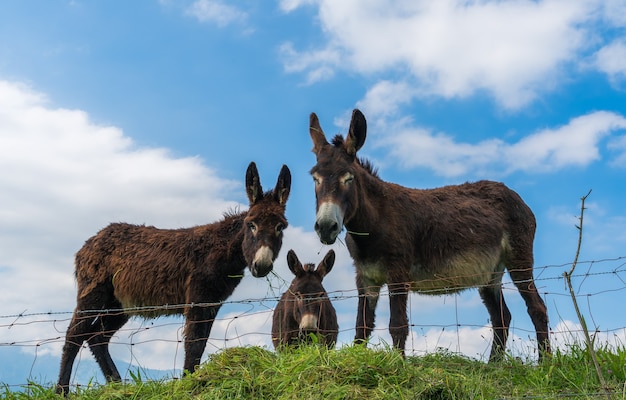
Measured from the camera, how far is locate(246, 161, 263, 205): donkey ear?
31.6ft

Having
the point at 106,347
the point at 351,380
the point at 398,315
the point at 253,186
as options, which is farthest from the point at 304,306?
the point at 106,347

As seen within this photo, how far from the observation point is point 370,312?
8.06 m

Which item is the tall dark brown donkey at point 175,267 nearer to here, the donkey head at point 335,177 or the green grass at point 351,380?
the donkey head at point 335,177

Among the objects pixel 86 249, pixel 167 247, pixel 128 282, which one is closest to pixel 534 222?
pixel 167 247

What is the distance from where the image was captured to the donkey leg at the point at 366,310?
7867mm

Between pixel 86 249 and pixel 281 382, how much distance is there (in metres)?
6.63

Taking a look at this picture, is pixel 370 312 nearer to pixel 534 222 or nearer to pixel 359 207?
pixel 359 207

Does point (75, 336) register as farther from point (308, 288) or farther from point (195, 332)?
point (308, 288)

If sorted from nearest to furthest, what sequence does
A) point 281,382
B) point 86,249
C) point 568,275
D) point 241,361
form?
point 568,275
point 281,382
point 241,361
point 86,249

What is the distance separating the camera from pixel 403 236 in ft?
26.2

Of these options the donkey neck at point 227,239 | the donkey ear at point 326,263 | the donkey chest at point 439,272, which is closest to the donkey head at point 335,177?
the donkey chest at point 439,272

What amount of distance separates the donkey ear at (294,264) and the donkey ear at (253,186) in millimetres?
984

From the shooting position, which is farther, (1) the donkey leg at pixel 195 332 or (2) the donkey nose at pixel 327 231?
(1) the donkey leg at pixel 195 332

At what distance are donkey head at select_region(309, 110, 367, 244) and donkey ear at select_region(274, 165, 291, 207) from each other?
1570mm
